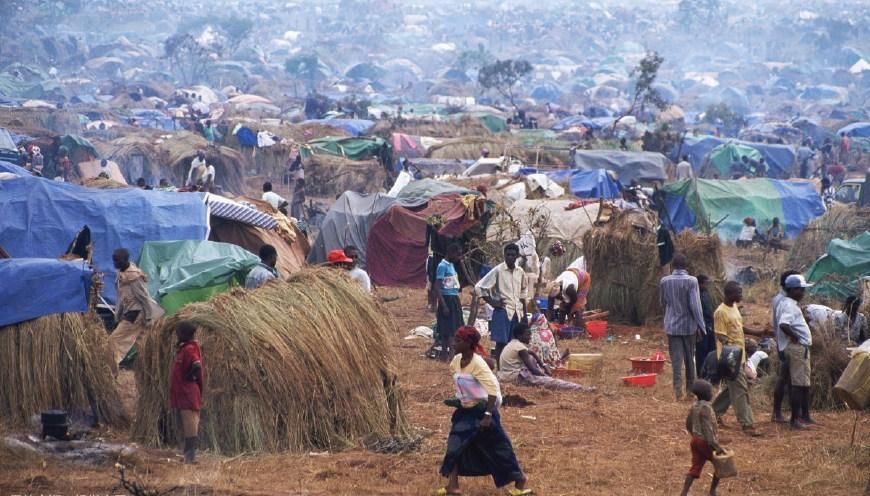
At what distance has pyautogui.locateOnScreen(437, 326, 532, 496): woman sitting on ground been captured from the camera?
8.16m

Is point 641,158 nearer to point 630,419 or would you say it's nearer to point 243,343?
point 630,419

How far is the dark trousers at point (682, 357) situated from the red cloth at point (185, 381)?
4703 millimetres

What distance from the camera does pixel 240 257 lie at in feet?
47.5

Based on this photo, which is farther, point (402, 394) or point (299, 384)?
point (402, 394)

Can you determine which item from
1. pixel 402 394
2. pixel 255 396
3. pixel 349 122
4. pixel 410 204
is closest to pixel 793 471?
pixel 402 394

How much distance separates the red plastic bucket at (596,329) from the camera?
16.0 m

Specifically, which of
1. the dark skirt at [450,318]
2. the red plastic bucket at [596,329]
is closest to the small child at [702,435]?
the dark skirt at [450,318]

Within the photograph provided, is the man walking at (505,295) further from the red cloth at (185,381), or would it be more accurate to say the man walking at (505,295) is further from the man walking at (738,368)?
the red cloth at (185,381)

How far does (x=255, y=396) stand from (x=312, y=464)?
645 millimetres

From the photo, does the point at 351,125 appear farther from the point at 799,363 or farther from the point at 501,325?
the point at 799,363

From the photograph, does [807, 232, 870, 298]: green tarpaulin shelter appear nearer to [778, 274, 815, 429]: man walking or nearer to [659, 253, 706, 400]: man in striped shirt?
[659, 253, 706, 400]: man in striped shirt

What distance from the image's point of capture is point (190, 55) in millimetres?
100188

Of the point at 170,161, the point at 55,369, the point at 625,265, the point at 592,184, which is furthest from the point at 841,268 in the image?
the point at 170,161

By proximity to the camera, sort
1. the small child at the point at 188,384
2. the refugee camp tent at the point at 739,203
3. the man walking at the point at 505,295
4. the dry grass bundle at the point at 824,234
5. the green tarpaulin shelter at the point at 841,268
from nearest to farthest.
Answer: the small child at the point at 188,384
the man walking at the point at 505,295
the green tarpaulin shelter at the point at 841,268
the dry grass bundle at the point at 824,234
the refugee camp tent at the point at 739,203
